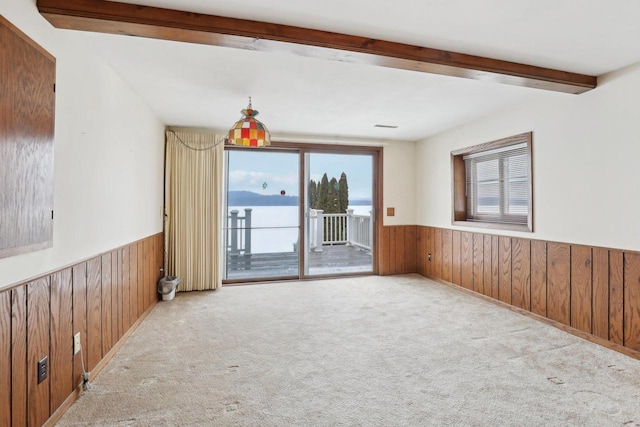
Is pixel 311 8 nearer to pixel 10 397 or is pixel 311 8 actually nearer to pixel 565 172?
pixel 10 397

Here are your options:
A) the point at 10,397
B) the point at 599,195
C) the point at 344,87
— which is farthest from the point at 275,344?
the point at 599,195

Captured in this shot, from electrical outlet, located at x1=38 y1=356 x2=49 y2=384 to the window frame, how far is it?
13.6 feet

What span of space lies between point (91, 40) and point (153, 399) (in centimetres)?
234

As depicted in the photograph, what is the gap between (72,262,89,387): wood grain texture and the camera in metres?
2.06

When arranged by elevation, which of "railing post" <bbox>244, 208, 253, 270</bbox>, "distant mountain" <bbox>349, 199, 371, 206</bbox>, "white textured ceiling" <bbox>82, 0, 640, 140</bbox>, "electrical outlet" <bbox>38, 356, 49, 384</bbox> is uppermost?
"white textured ceiling" <bbox>82, 0, 640, 140</bbox>

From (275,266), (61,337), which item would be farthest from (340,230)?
(61,337)

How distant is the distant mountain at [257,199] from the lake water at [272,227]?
6 centimetres

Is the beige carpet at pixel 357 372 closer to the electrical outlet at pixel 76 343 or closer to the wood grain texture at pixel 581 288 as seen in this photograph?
the wood grain texture at pixel 581 288

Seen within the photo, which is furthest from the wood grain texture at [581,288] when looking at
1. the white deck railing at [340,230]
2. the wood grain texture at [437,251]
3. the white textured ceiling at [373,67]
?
the white deck railing at [340,230]

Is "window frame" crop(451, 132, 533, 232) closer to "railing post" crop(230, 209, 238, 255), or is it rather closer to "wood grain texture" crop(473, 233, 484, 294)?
"wood grain texture" crop(473, 233, 484, 294)

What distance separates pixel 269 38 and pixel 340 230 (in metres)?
5.24

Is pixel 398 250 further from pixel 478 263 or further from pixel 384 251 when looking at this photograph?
pixel 478 263

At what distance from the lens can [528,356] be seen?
260 cm

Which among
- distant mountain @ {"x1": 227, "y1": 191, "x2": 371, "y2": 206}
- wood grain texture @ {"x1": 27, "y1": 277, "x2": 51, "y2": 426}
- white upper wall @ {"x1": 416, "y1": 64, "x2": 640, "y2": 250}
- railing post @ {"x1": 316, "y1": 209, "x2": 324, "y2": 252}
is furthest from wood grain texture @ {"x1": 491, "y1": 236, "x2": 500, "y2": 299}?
wood grain texture @ {"x1": 27, "y1": 277, "x2": 51, "y2": 426}
